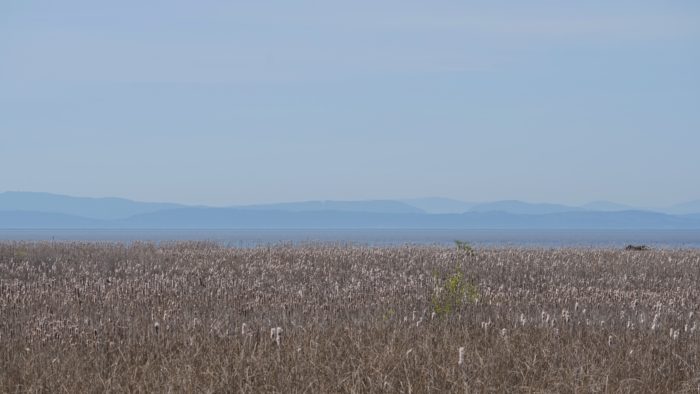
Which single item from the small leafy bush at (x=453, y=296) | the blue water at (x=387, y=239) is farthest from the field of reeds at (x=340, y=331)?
the blue water at (x=387, y=239)

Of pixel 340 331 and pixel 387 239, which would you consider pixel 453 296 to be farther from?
pixel 387 239

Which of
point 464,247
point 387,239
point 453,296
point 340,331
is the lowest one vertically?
point 340,331

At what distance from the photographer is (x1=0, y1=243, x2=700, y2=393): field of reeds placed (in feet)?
23.5

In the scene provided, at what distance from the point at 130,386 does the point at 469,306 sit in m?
5.40

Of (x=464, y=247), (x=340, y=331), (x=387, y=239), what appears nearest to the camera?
(x=340, y=331)

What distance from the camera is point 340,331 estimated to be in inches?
360

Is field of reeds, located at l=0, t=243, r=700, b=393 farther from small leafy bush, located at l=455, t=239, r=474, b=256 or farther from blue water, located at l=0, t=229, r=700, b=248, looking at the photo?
blue water, located at l=0, t=229, r=700, b=248

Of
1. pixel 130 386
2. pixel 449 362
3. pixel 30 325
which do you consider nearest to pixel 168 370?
pixel 130 386

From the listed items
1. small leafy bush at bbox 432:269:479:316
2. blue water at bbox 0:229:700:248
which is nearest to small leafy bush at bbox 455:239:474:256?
small leafy bush at bbox 432:269:479:316

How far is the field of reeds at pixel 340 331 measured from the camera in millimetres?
7164

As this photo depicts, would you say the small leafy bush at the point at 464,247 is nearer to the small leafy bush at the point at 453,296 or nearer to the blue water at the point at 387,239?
the small leafy bush at the point at 453,296

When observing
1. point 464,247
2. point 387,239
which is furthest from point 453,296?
point 387,239

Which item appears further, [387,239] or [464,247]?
[387,239]

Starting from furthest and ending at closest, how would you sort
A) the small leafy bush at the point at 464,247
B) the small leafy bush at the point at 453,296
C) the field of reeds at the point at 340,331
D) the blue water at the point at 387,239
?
the blue water at the point at 387,239
the small leafy bush at the point at 464,247
the small leafy bush at the point at 453,296
the field of reeds at the point at 340,331
